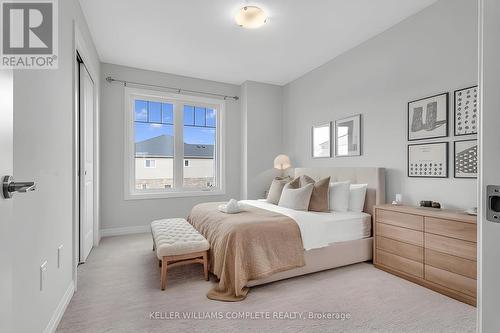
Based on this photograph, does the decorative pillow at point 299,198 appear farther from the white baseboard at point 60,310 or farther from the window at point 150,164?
the window at point 150,164

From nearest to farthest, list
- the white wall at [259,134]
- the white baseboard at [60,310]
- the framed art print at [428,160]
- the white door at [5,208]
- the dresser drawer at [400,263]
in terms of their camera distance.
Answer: the white door at [5,208]
the white baseboard at [60,310]
the dresser drawer at [400,263]
the framed art print at [428,160]
the white wall at [259,134]

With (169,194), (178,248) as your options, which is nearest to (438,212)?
(178,248)

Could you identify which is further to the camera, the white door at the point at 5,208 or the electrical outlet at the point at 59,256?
the electrical outlet at the point at 59,256

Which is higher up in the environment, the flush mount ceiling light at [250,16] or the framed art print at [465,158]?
the flush mount ceiling light at [250,16]

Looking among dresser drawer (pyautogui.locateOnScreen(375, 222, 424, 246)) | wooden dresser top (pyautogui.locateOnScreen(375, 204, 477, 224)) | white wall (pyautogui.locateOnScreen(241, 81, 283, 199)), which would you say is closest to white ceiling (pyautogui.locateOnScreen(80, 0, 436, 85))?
white wall (pyautogui.locateOnScreen(241, 81, 283, 199))

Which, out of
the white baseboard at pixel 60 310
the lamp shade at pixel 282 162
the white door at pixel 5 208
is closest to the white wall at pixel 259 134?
the lamp shade at pixel 282 162

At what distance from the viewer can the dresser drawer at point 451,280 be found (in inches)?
80.8

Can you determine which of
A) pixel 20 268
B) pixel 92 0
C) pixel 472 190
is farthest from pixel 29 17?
pixel 472 190

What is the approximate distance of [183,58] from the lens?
3994 millimetres

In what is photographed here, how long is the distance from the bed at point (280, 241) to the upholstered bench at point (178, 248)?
12 cm

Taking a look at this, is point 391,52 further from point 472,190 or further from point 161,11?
point 161,11

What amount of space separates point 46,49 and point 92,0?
A: 1.18 meters

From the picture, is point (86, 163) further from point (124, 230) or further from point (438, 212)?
point (438, 212)

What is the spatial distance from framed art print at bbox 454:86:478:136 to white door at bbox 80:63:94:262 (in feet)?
13.0
